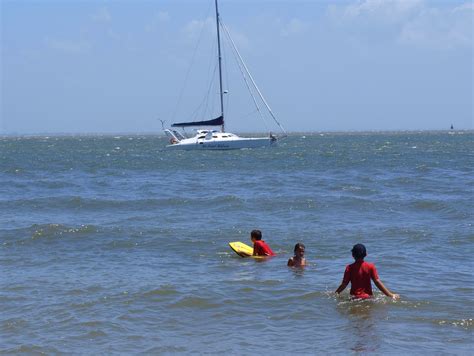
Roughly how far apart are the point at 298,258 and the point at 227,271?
4.13 ft

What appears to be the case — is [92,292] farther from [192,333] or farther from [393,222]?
[393,222]

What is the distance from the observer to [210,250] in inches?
593

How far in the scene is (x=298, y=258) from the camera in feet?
41.9

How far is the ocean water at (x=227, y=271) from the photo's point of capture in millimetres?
8719

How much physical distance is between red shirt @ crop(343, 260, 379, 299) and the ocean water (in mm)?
163

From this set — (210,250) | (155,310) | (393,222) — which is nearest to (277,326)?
(155,310)

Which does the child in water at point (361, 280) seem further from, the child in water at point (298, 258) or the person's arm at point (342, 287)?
the child in water at point (298, 258)

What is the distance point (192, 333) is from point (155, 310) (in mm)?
1208

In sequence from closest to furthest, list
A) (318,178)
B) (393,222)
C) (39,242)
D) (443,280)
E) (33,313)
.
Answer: (33,313)
(443,280)
(39,242)
(393,222)
(318,178)

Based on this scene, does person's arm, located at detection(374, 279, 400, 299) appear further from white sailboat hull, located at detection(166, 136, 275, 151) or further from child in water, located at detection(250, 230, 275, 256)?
white sailboat hull, located at detection(166, 136, 275, 151)

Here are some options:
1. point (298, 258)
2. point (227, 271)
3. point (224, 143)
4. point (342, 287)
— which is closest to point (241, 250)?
point (227, 271)

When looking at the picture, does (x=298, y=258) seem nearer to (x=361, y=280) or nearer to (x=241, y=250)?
(x=241, y=250)

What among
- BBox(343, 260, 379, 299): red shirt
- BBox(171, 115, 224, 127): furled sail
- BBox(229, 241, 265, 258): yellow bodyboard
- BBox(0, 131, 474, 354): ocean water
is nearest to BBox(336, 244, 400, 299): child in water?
BBox(343, 260, 379, 299): red shirt

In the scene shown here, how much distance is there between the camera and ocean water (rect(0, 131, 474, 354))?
8.72 m
